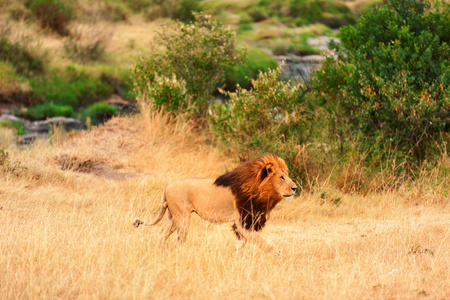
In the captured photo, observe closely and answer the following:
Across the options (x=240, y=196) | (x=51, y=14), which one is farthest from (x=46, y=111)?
(x=240, y=196)

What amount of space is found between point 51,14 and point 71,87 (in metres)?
7.84

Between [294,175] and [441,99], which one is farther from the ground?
[441,99]

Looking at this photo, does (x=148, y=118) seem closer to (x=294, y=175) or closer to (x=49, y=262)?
(x=294, y=175)

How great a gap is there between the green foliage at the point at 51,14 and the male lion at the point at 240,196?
25.1 m

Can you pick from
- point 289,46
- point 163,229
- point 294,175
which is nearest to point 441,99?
point 294,175

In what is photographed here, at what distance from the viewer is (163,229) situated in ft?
19.4

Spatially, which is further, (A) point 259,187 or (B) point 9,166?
(B) point 9,166

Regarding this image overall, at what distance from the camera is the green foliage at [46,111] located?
1997 centimetres

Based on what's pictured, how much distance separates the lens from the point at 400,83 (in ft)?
32.6

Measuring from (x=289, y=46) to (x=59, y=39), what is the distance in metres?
12.5

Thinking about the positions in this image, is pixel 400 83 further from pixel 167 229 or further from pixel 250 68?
pixel 250 68

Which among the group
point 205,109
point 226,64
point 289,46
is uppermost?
point 226,64

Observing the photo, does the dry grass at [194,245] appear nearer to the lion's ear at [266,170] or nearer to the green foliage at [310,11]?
the lion's ear at [266,170]

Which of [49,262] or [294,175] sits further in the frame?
[294,175]
